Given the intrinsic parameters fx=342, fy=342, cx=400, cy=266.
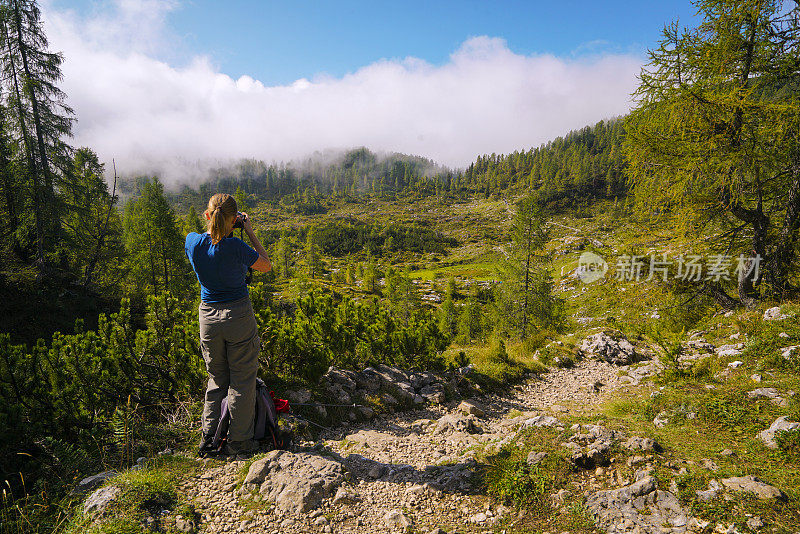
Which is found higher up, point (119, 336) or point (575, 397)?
point (119, 336)

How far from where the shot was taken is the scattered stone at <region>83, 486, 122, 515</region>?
3.25 m

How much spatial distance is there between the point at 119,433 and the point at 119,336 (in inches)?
77.8

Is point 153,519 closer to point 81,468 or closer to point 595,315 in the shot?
point 81,468

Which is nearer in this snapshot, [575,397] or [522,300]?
[575,397]

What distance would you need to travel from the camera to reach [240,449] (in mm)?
4484

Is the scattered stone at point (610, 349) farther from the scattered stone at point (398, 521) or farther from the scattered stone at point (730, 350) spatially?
the scattered stone at point (398, 521)

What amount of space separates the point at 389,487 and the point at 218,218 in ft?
12.7

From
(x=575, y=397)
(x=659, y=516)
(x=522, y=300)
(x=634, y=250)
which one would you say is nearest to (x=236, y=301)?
(x=659, y=516)

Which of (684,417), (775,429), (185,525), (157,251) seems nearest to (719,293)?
(684,417)

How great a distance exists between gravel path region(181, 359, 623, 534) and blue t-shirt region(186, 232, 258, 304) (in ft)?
7.26

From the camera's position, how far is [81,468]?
166 inches

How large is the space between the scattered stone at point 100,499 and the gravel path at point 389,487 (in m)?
0.69

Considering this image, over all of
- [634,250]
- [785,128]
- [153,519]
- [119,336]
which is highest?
[785,128]

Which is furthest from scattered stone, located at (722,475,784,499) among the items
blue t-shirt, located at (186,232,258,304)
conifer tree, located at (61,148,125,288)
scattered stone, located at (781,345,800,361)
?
conifer tree, located at (61,148,125,288)
